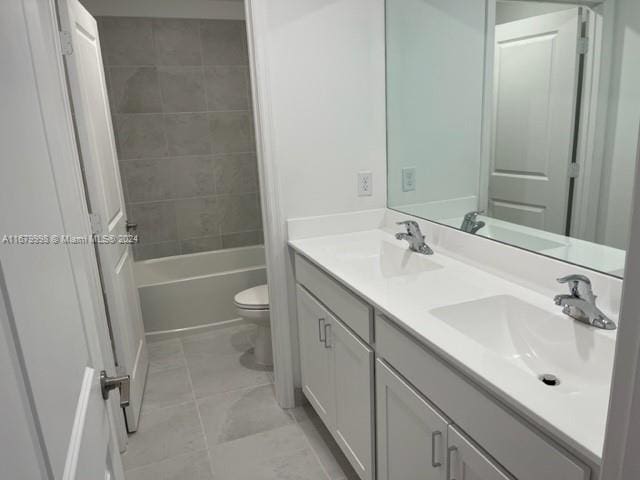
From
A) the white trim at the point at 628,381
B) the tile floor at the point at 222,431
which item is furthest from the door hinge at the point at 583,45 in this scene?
the tile floor at the point at 222,431

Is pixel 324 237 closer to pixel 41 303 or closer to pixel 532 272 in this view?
pixel 532 272

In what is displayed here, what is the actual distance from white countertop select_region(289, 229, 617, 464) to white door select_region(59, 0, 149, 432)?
89cm

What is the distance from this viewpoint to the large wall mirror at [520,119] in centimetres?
131

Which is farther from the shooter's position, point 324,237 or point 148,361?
point 148,361

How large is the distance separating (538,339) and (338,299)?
2.30 ft

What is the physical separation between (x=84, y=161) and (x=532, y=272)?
1.82 metres

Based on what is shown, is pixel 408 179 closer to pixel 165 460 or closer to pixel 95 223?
pixel 95 223

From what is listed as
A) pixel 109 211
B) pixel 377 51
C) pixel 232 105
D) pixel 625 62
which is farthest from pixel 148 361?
pixel 625 62

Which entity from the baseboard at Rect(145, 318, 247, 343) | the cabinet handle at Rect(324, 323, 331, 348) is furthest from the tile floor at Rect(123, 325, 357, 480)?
the cabinet handle at Rect(324, 323, 331, 348)

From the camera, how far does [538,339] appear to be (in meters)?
1.31

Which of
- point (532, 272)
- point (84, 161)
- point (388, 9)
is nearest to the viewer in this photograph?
point (532, 272)

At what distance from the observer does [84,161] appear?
201 centimetres

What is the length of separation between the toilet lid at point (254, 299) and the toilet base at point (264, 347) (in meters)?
0.17

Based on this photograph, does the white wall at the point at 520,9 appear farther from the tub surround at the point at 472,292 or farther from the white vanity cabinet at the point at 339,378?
the white vanity cabinet at the point at 339,378
